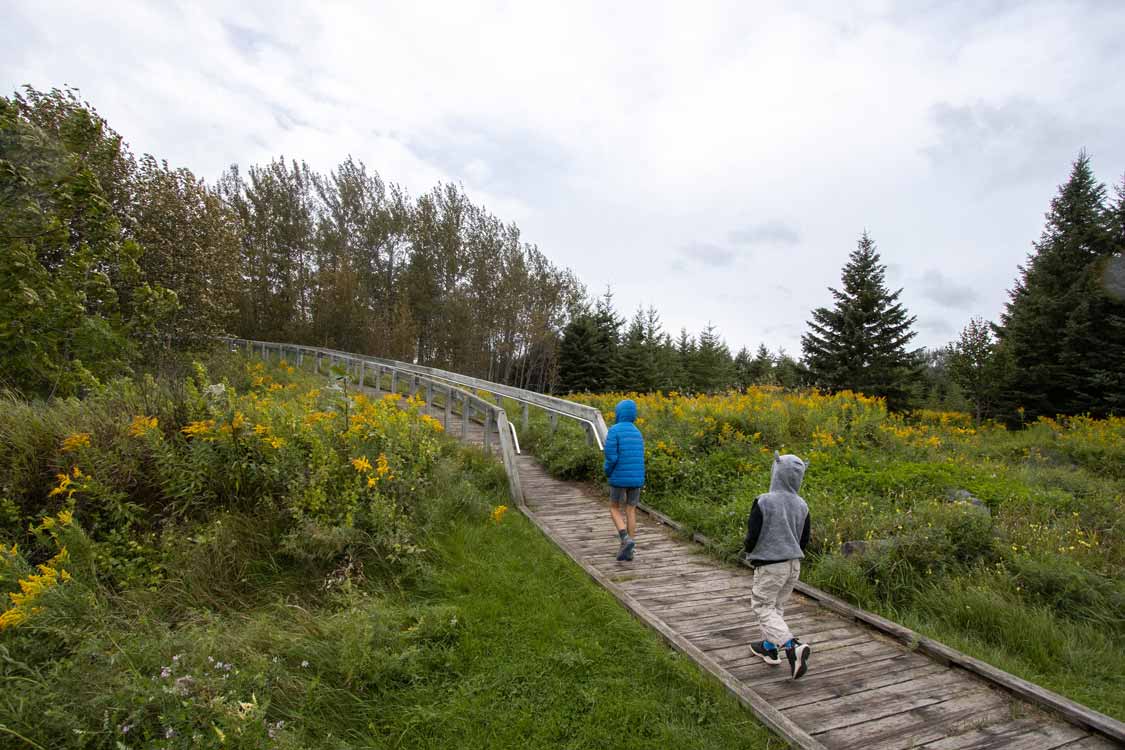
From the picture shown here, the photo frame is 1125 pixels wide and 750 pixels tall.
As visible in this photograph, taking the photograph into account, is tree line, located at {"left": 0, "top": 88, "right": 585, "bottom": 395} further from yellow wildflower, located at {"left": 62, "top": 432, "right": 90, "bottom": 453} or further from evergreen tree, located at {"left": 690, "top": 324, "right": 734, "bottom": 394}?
evergreen tree, located at {"left": 690, "top": 324, "right": 734, "bottom": 394}

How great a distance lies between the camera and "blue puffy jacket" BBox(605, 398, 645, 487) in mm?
5680

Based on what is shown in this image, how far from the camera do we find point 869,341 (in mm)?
22016

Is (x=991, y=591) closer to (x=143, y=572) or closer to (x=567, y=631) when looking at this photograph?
(x=567, y=631)

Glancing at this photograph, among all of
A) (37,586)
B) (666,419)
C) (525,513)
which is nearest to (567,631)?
(525,513)

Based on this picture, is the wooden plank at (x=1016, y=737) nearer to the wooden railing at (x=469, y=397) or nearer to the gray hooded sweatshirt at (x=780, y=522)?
the gray hooded sweatshirt at (x=780, y=522)

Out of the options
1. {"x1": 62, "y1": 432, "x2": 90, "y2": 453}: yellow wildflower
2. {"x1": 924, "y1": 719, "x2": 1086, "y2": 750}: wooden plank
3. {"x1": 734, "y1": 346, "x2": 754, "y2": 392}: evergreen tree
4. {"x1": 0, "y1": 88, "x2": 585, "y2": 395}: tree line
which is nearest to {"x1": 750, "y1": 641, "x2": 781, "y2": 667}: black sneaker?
{"x1": 924, "y1": 719, "x2": 1086, "y2": 750}: wooden plank

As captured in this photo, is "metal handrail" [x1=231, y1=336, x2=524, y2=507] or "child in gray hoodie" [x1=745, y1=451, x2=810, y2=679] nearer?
"child in gray hoodie" [x1=745, y1=451, x2=810, y2=679]

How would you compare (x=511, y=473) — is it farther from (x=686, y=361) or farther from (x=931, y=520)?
(x=686, y=361)

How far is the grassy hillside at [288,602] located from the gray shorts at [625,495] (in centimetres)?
94

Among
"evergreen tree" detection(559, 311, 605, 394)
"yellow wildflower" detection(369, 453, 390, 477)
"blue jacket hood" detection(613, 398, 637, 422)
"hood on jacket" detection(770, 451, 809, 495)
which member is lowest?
"yellow wildflower" detection(369, 453, 390, 477)

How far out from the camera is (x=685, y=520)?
668 centimetres

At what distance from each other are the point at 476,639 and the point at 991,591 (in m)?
4.33

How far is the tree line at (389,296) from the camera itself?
28.1ft

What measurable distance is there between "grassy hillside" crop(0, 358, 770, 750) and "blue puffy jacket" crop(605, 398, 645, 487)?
113 cm
